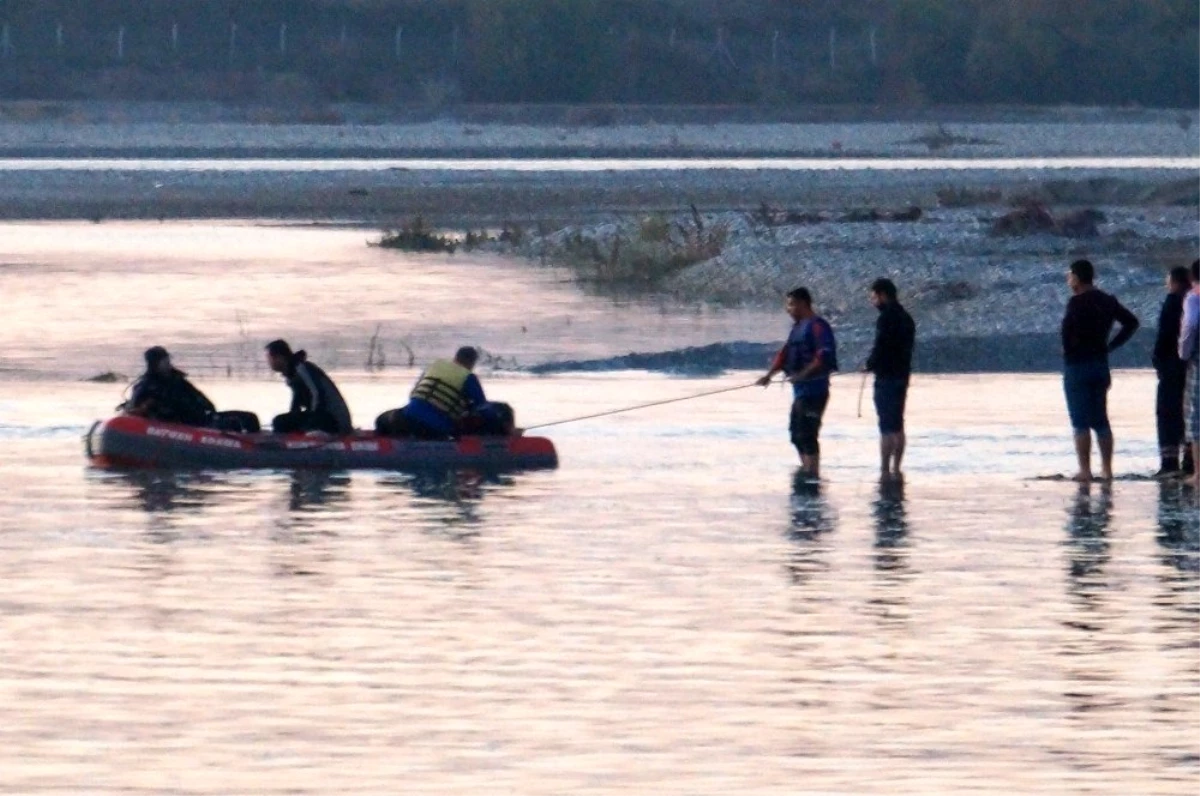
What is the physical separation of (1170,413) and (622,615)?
21.8ft

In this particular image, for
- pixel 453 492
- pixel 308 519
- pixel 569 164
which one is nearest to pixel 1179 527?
pixel 453 492

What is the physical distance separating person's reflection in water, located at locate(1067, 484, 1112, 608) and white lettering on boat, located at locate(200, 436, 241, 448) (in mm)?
5497

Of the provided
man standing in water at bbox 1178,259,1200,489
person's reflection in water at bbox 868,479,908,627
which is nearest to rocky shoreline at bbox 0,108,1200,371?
man standing in water at bbox 1178,259,1200,489

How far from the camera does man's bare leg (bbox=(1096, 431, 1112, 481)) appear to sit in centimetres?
1827

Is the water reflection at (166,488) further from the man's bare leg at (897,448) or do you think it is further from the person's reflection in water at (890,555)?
the man's bare leg at (897,448)

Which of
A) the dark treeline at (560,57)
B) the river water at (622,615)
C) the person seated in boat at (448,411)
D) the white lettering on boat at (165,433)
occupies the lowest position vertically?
the river water at (622,615)

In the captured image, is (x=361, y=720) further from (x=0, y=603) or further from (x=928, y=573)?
(x=928, y=573)

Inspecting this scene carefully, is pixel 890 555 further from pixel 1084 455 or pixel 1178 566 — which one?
pixel 1084 455

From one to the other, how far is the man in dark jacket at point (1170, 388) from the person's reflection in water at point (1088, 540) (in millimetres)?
630

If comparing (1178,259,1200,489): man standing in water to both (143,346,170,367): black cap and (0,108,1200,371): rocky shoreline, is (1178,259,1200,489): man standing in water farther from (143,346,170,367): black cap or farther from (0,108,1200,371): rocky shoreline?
(0,108,1200,371): rocky shoreline

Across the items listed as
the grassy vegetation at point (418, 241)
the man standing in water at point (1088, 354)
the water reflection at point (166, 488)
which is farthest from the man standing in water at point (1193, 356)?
the grassy vegetation at point (418, 241)

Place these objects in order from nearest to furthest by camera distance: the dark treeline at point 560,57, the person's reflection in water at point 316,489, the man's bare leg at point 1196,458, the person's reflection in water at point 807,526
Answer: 1. the person's reflection in water at point 807,526
2. the person's reflection in water at point 316,489
3. the man's bare leg at point 1196,458
4. the dark treeline at point 560,57

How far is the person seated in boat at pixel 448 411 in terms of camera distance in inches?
749

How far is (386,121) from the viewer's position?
104250mm
